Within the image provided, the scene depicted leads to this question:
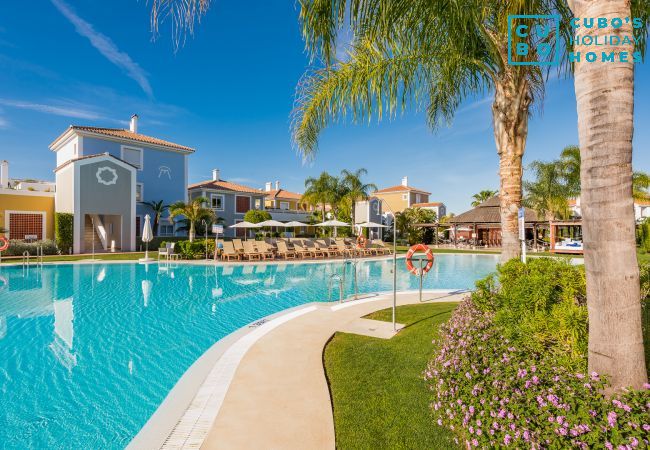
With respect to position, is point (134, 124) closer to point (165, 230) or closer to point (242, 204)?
point (165, 230)

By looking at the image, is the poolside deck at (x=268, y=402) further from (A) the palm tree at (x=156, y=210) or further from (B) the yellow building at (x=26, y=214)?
(A) the palm tree at (x=156, y=210)

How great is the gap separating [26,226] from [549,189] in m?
41.5

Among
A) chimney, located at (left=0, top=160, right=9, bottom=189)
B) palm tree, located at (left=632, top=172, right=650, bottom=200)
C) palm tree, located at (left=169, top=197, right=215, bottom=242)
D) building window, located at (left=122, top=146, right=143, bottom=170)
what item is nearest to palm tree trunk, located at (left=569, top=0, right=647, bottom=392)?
palm tree, located at (left=169, top=197, right=215, bottom=242)

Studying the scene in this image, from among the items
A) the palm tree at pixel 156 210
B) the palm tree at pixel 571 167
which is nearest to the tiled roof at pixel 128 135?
the palm tree at pixel 156 210

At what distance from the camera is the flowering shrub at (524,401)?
1892mm

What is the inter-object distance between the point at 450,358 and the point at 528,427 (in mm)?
1220

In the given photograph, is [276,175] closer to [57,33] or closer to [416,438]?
[57,33]

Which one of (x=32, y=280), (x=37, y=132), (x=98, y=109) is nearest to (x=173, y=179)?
(x=98, y=109)

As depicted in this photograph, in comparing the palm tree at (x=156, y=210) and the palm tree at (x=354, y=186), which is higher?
the palm tree at (x=354, y=186)

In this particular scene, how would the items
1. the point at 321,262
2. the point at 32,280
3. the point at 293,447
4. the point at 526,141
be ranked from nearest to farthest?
the point at 293,447 < the point at 526,141 < the point at 32,280 < the point at 321,262

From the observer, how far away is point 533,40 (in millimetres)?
5555

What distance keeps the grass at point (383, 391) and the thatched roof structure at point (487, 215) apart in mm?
29677

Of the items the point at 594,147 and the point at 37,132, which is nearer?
the point at 594,147

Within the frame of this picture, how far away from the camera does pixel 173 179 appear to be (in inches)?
1220
